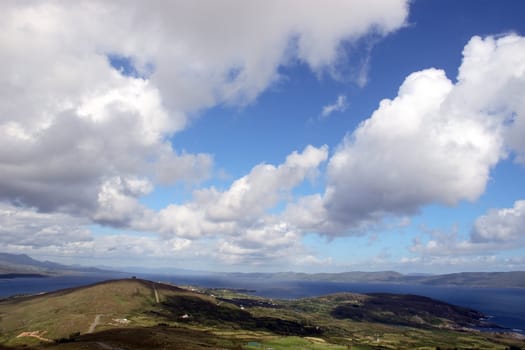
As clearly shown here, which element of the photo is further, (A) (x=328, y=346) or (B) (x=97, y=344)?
(A) (x=328, y=346)

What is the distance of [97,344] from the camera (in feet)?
421

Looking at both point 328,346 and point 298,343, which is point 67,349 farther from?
point 328,346

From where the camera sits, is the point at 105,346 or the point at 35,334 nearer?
the point at 105,346

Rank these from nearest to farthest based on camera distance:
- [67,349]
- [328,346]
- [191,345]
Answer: [67,349] < [191,345] < [328,346]

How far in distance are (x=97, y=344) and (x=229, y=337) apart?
80.7 metres

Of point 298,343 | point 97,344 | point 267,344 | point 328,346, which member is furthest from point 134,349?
point 328,346

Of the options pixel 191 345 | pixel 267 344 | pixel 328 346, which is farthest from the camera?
pixel 328 346

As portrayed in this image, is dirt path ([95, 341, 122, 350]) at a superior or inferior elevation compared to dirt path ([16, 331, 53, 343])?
superior

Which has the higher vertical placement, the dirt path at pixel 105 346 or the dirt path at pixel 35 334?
the dirt path at pixel 105 346

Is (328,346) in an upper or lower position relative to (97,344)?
lower

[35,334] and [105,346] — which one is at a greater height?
[105,346]

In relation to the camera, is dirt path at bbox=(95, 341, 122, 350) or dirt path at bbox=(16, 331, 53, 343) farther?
dirt path at bbox=(16, 331, 53, 343)

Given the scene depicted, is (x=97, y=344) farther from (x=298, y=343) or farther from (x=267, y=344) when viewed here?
(x=298, y=343)

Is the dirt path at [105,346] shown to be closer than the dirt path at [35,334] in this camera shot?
Yes
